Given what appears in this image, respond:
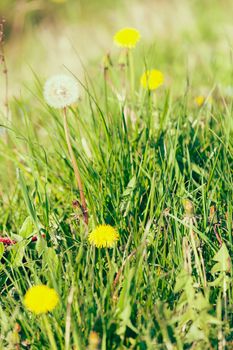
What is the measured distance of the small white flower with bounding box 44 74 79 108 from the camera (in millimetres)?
2023

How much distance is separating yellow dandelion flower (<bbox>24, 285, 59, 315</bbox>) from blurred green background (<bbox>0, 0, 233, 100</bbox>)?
8.01 ft

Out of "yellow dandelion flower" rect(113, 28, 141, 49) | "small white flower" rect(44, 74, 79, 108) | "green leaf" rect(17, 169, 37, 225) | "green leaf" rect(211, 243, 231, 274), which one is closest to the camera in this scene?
"green leaf" rect(211, 243, 231, 274)

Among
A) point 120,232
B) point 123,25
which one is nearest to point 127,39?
point 120,232

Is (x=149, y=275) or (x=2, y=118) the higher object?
(x=2, y=118)

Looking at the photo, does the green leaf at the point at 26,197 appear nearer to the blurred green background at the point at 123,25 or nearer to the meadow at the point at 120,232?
the meadow at the point at 120,232

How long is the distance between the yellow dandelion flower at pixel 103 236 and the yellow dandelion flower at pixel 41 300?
0.86ft

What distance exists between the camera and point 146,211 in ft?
6.30

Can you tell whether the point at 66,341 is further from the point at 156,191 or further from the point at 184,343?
the point at 156,191

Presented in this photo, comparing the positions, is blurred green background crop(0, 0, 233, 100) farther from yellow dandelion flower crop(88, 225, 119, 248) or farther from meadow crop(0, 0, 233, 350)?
yellow dandelion flower crop(88, 225, 119, 248)

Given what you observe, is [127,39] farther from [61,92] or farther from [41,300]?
[41,300]

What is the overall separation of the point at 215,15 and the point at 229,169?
11.9 feet

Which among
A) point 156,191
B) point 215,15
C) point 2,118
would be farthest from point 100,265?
point 215,15

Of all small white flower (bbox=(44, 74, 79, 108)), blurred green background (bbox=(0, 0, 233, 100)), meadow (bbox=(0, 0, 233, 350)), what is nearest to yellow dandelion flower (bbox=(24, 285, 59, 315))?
meadow (bbox=(0, 0, 233, 350))

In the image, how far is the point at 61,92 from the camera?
2.04 metres
